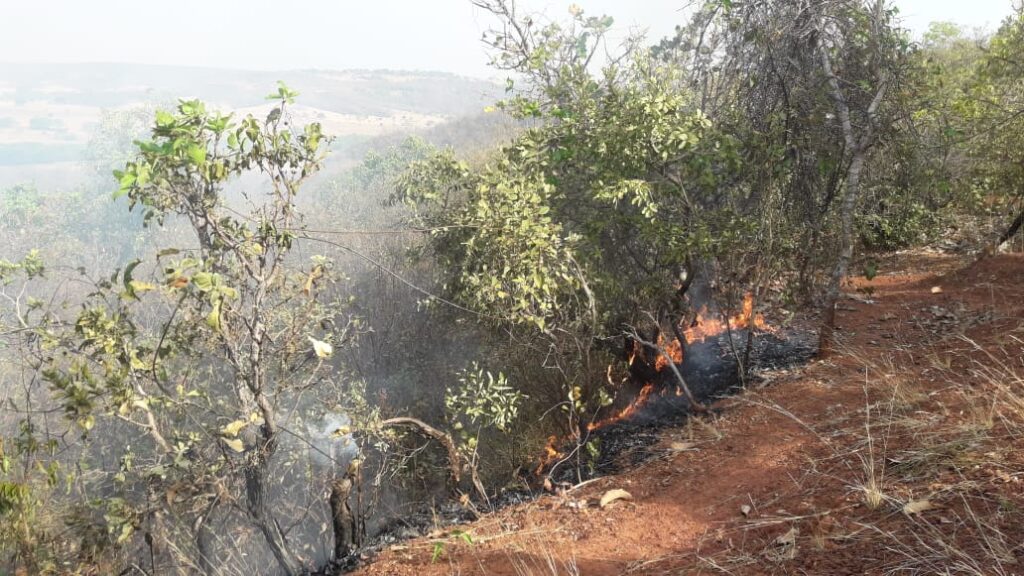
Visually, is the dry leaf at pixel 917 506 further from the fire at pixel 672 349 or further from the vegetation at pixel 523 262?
the fire at pixel 672 349

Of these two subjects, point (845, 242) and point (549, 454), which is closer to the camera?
point (845, 242)

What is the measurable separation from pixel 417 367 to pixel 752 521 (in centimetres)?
963

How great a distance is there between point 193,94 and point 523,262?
120 metres

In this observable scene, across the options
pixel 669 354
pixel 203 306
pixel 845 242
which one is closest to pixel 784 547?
pixel 845 242

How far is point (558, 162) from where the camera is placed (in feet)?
24.1

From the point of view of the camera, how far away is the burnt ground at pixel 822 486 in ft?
8.77

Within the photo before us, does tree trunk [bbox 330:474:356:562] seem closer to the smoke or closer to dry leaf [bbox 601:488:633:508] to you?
dry leaf [bbox 601:488:633:508]

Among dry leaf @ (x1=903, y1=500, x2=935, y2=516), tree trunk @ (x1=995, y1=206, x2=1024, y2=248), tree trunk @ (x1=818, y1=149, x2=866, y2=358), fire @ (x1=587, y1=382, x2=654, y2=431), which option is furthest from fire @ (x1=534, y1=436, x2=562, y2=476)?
tree trunk @ (x1=995, y1=206, x2=1024, y2=248)

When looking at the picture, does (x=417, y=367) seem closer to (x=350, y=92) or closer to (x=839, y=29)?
(x=839, y=29)

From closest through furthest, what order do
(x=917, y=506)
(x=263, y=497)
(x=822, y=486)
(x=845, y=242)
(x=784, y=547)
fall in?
(x=917, y=506), (x=784, y=547), (x=822, y=486), (x=263, y=497), (x=845, y=242)

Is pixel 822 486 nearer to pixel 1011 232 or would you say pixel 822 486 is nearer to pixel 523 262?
pixel 523 262

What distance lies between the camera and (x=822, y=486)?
3.50m

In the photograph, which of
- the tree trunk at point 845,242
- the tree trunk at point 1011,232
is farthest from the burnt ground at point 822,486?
the tree trunk at point 1011,232

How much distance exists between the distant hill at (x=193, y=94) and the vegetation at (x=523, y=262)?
76429 mm
